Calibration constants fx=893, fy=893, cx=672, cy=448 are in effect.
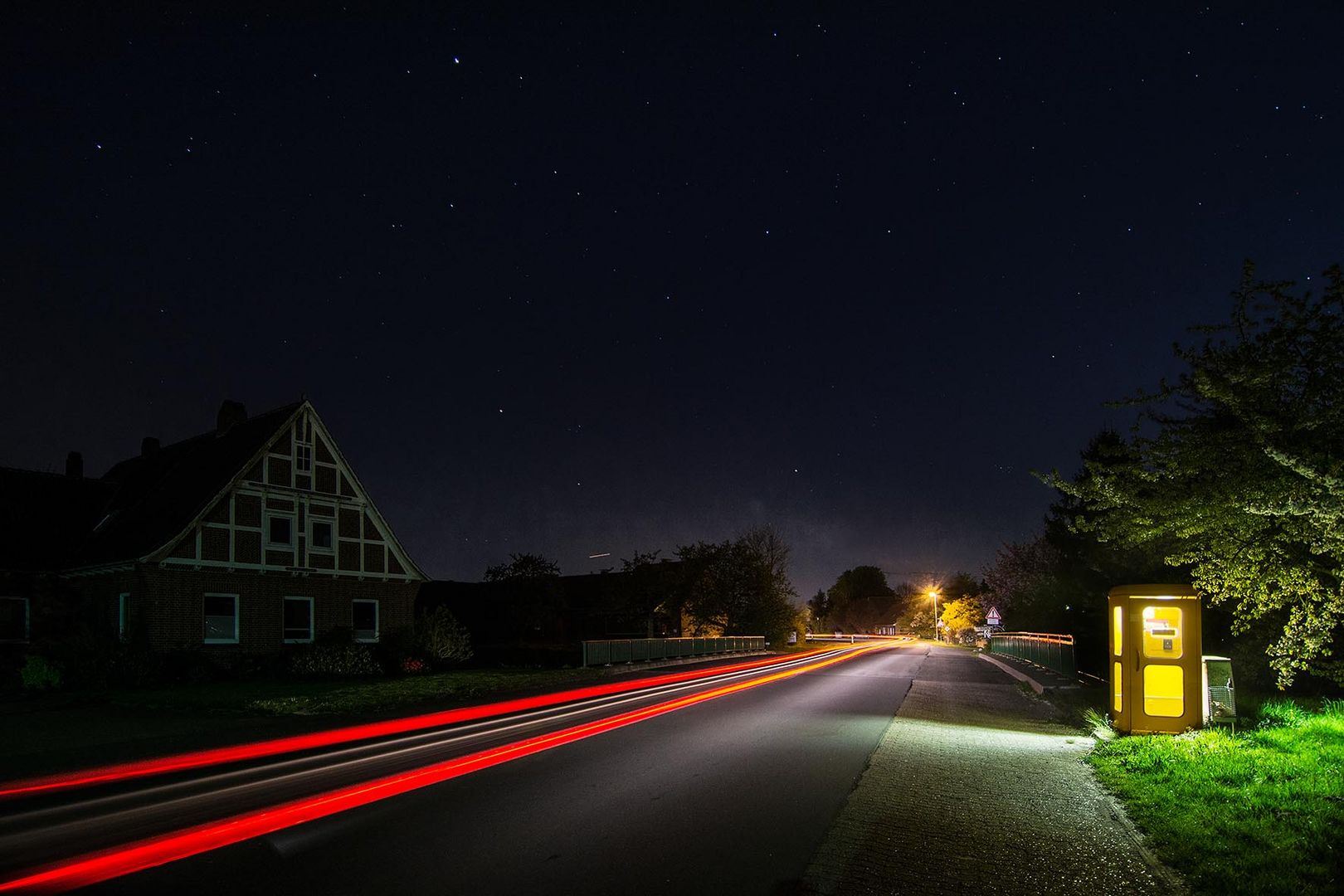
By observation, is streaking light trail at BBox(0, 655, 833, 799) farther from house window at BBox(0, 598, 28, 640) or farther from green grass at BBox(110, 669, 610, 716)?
house window at BBox(0, 598, 28, 640)

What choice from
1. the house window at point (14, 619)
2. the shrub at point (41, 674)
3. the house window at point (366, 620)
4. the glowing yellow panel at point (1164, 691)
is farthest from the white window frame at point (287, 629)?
the glowing yellow panel at point (1164, 691)

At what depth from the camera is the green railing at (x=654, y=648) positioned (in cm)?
3344

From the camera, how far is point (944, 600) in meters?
124

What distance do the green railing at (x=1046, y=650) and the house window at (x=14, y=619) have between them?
30.3 m

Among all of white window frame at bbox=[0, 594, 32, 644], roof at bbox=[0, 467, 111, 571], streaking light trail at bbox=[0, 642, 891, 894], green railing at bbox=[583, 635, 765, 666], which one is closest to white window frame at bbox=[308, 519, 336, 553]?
roof at bbox=[0, 467, 111, 571]

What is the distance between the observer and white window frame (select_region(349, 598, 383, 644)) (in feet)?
102

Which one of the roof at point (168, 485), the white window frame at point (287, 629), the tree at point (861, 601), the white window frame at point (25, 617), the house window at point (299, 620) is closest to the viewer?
the white window frame at point (25, 617)

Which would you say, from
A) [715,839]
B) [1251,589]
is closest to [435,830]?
[715,839]

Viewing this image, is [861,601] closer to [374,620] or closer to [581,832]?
[374,620]

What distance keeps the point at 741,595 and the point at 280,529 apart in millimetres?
31271

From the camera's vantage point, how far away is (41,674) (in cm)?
2212

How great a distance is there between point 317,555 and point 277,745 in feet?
63.5

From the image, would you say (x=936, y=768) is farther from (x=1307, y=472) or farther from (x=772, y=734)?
(x=1307, y=472)

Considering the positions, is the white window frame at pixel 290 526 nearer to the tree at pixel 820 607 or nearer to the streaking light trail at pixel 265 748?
the streaking light trail at pixel 265 748
